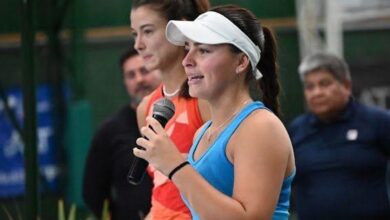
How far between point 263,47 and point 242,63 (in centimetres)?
16

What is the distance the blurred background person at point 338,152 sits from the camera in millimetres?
6531

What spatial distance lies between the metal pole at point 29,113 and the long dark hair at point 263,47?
7.07 feet

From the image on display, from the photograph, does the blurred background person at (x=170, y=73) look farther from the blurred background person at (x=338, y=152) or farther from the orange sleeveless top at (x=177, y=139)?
the blurred background person at (x=338, y=152)

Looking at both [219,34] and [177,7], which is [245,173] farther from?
[177,7]

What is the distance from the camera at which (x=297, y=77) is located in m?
9.51

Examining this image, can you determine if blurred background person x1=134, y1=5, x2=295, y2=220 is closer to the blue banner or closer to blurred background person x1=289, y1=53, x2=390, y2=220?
blurred background person x1=289, y1=53, x2=390, y2=220

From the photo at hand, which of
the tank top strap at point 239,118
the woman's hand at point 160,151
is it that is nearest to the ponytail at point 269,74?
the tank top strap at point 239,118

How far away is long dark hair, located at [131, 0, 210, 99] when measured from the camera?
172 inches

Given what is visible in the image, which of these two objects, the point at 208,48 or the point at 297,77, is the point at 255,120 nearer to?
the point at 208,48

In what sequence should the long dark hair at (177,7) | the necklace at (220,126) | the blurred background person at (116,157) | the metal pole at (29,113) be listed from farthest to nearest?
the blurred background person at (116,157), the metal pole at (29,113), the long dark hair at (177,7), the necklace at (220,126)

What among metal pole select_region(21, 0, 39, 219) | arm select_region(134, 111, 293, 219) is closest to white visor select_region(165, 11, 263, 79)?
arm select_region(134, 111, 293, 219)

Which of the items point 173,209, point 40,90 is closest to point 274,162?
point 173,209

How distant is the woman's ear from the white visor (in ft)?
0.04

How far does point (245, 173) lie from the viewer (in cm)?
335
